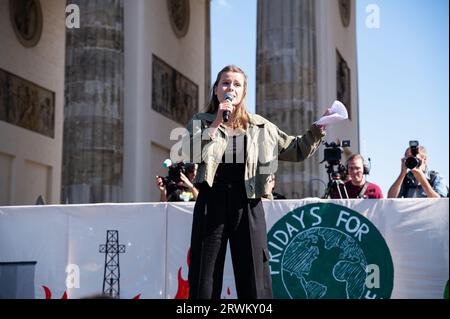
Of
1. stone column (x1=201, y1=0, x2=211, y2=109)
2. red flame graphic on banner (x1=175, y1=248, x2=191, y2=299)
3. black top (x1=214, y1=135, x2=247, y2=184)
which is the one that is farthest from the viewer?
stone column (x1=201, y1=0, x2=211, y2=109)

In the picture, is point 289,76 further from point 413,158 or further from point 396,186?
point 413,158

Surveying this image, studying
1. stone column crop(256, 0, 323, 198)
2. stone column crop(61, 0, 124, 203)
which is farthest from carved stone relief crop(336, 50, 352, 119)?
stone column crop(61, 0, 124, 203)

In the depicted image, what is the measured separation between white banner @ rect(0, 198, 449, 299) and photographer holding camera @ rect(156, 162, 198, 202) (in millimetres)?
A: 373

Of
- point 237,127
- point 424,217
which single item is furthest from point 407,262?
point 237,127

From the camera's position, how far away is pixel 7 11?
71.5ft

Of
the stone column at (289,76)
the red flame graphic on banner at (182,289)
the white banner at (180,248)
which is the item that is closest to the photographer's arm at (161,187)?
the white banner at (180,248)

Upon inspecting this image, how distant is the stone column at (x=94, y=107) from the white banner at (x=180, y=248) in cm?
863

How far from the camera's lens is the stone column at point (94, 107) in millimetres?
17531

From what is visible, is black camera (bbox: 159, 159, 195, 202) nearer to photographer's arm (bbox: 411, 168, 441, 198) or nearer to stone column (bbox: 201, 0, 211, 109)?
photographer's arm (bbox: 411, 168, 441, 198)

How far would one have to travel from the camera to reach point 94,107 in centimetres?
1781

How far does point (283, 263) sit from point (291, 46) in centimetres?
1045

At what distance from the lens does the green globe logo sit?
792cm
